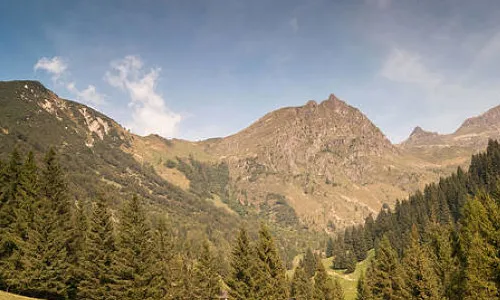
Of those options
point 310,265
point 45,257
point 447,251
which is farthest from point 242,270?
point 310,265

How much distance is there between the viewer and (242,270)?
40406 mm

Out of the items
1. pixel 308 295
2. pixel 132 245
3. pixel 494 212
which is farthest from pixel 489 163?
pixel 132 245

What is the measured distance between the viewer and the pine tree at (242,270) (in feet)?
128

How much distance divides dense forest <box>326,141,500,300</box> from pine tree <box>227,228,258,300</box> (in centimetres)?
2199

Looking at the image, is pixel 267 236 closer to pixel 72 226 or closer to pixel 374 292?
pixel 72 226

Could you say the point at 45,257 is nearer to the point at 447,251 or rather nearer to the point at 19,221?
the point at 19,221

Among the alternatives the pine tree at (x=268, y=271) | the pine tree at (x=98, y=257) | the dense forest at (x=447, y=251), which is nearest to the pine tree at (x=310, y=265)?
the dense forest at (x=447, y=251)

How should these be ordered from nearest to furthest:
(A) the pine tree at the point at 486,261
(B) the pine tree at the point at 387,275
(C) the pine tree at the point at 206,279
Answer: (A) the pine tree at the point at 486,261
(B) the pine tree at the point at 387,275
(C) the pine tree at the point at 206,279

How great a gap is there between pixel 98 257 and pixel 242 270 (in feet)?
58.8

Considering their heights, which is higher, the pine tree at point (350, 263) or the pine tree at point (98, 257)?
the pine tree at point (98, 257)

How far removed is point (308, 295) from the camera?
9206cm

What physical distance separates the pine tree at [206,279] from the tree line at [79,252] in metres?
19.6

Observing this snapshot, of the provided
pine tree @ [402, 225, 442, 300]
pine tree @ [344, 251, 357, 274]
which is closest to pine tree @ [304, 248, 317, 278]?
pine tree @ [344, 251, 357, 274]

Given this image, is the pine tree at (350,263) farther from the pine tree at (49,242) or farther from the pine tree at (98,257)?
the pine tree at (49,242)
